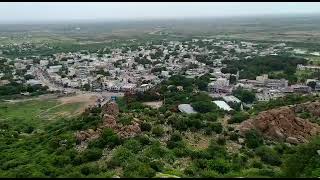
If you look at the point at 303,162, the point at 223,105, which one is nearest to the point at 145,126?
the point at 303,162

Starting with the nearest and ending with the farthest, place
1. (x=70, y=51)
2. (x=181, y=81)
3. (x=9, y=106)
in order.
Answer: (x=9, y=106) < (x=181, y=81) < (x=70, y=51)

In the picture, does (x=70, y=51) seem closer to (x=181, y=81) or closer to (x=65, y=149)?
(x=181, y=81)

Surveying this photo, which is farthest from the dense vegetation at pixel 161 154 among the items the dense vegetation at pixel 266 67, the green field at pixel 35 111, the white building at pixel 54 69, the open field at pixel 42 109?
the white building at pixel 54 69

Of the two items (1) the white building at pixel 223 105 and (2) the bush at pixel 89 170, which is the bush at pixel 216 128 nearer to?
(2) the bush at pixel 89 170

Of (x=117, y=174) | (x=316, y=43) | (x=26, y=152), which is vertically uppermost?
(x=117, y=174)

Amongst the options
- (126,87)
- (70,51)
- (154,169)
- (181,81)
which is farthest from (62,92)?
(70,51)

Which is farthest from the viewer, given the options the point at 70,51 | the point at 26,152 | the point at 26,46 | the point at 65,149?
the point at 26,46

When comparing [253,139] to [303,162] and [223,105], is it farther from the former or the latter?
[223,105]
